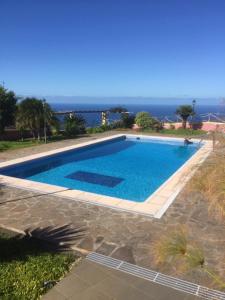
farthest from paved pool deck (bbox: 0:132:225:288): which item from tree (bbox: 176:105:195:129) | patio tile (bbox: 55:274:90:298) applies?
tree (bbox: 176:105:195:129)

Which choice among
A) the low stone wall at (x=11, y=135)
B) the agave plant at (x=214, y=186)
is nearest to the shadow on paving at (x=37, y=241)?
the agave plant at (x=214, y=186)

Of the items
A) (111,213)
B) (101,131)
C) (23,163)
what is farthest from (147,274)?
(101,131)

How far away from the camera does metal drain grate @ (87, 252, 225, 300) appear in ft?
14.0

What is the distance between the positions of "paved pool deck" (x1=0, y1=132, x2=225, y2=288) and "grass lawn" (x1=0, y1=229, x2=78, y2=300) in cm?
60

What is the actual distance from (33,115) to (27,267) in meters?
13.8

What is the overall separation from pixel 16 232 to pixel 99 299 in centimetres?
287

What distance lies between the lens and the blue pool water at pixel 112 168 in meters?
11.1

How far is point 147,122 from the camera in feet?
82.3

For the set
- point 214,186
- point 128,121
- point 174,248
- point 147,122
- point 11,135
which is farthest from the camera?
point 128,121

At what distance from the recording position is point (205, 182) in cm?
235

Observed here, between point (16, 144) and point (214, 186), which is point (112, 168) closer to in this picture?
point (16, 144)

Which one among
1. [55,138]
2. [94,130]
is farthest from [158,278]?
[94,130]

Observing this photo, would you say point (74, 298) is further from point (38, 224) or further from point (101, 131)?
point (101, 131)

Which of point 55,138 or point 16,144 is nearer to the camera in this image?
point 16,144
